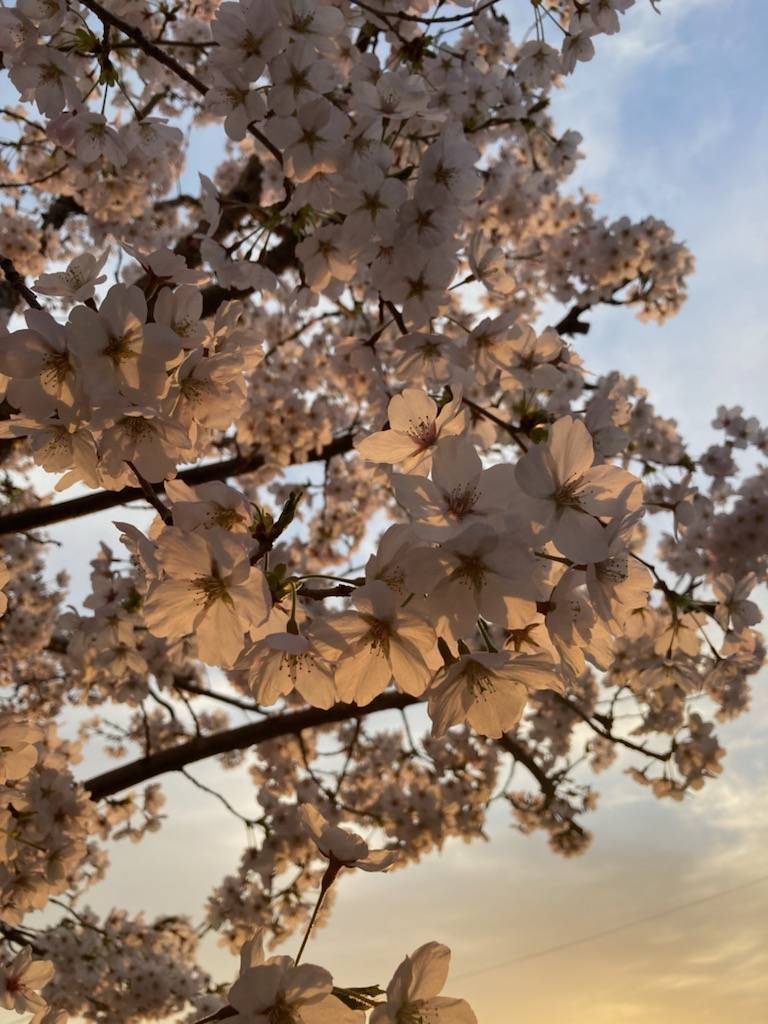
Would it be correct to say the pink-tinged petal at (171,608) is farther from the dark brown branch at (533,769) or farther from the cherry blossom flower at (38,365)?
the dark brown branch at (533,769)

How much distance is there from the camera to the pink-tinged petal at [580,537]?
121 centimetres

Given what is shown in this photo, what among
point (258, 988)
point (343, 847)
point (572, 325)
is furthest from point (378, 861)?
point (572, 325)

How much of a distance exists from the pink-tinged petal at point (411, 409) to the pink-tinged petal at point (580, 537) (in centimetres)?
35

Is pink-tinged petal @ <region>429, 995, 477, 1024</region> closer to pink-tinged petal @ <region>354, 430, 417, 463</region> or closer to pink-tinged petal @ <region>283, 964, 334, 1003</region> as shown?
pink-tinged petal @ <region>283, 964, 334, 1003</region>

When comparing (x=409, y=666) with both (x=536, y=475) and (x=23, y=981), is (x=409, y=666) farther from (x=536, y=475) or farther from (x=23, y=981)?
(x=23, y=981)

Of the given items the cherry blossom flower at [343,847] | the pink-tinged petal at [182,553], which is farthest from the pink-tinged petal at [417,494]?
the cherry blossom flower at [343,847]

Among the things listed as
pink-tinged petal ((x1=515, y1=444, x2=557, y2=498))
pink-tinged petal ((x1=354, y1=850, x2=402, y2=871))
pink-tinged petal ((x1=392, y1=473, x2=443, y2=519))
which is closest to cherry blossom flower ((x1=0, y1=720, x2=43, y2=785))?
pink-tinged petal ((x1=354, y1=850, x2=402, y2=871))

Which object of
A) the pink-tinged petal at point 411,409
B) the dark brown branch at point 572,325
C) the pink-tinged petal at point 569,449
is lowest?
the pink-tinged petal at point 569,449

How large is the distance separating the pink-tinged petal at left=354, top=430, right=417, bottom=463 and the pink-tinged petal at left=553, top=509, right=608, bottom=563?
388 mm

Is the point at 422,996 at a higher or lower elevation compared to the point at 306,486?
lower

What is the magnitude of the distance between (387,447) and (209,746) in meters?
3.54

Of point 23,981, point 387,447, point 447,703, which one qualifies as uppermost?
point 387,447

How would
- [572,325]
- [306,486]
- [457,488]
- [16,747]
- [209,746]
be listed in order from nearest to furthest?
[457,488] → [16,747] → [306,486] → [209,746] → [572,325]

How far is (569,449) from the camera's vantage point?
1274 millimetres
